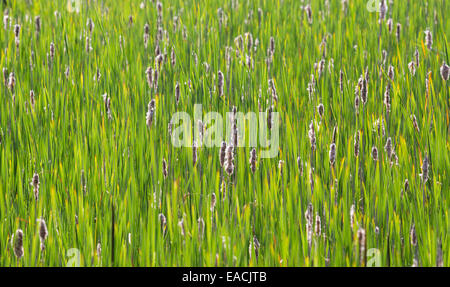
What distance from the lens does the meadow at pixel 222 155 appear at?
85.4 inches

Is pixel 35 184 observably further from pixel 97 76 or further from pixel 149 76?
pixel 97 76

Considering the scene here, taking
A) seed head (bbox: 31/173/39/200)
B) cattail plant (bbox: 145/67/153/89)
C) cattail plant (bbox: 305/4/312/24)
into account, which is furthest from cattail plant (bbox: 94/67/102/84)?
cattail plant (bbox: 305/4/312/24)

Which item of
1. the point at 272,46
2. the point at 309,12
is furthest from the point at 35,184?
the point at 309,12

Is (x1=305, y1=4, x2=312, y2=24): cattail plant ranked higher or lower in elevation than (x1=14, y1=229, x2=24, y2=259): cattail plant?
higher

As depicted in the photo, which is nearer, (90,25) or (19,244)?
(19,244)

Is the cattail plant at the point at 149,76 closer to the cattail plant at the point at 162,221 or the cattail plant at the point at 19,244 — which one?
the cattail plant at the point at 162,221

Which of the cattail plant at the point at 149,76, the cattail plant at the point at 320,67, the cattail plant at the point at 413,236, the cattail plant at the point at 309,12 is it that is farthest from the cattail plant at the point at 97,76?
the cattail plant at the point at 413,236

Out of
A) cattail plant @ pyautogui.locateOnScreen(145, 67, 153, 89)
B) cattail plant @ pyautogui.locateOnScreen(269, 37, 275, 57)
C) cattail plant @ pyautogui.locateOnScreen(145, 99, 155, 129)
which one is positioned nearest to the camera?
cattail plant @ pyautogui.locateOnScreen(145, 99, 155, 129)

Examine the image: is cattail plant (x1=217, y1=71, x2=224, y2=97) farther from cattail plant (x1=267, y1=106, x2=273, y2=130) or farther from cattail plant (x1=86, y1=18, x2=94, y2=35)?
cattail plant (x1=86, y1=18, x2=94, y2=35)

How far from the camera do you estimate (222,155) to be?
8.30 ft

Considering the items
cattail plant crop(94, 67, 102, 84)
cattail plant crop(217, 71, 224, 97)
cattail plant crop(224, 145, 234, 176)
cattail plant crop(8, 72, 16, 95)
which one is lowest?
cattail plant crop(224, 145, 234, 176)

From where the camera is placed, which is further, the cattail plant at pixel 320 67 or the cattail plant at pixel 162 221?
the cattail plant at pixel 320 67

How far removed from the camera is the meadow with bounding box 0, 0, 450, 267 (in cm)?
217
